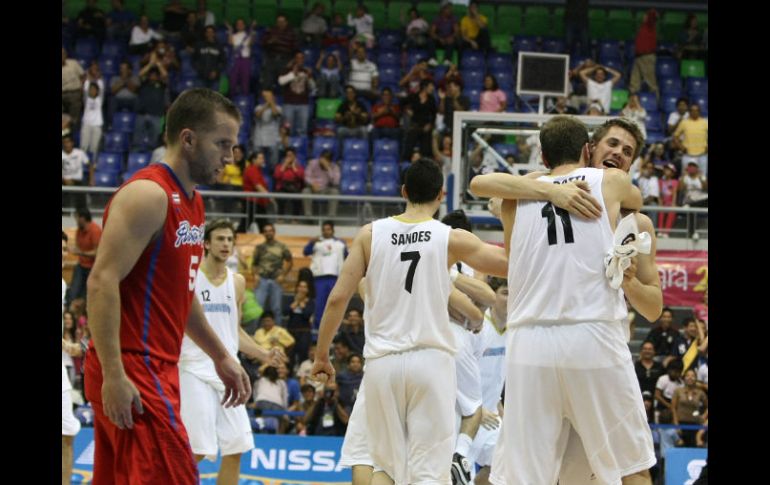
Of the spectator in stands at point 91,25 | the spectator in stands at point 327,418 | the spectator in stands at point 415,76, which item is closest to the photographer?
the spectator in stands at point 327,418

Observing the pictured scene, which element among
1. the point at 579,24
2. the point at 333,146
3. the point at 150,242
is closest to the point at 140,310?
the point at 150,242

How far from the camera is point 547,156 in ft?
20.4

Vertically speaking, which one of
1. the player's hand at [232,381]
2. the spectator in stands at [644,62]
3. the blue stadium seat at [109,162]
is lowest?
the player's hand at [232,381]

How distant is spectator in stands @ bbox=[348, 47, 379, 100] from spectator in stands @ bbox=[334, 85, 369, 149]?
1.02m

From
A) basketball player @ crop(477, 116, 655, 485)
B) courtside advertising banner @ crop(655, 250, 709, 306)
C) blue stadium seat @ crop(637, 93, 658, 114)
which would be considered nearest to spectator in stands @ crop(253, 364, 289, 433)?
courtside advertising banner @ crop(655, 250, 709, 306)

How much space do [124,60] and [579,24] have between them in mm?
10354

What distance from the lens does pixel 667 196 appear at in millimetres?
19594

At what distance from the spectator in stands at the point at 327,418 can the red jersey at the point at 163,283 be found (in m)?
9.60

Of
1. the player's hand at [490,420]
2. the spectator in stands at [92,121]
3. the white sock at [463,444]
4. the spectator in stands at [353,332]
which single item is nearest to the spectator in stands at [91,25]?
the spectator in stands at [92,121]

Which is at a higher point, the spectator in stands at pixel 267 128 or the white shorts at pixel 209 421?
the spectator in stands at pixel 267 128

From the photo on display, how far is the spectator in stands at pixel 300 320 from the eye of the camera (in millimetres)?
16312

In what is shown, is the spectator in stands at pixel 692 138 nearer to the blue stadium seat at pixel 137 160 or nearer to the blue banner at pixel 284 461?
the blue stadium seat at pixel 137 160

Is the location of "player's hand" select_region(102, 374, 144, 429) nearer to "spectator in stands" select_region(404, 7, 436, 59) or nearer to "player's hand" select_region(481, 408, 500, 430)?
"player's hand" select_region(481, 408, 500, 430)
